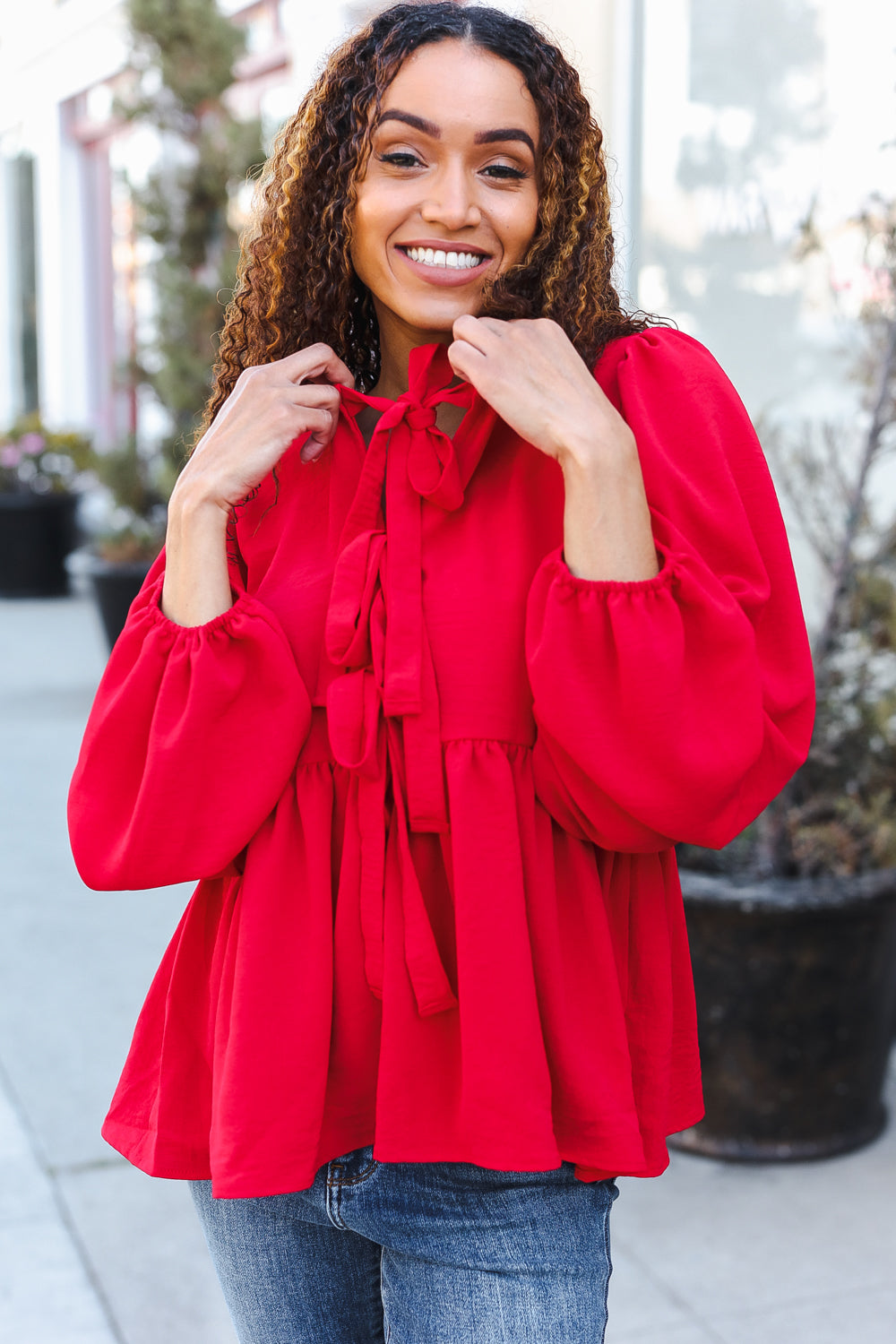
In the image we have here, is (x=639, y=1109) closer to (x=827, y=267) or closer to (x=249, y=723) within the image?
(x=249, y=723)

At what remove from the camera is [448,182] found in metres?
1.48

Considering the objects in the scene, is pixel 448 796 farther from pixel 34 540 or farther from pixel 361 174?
pixel 34 540

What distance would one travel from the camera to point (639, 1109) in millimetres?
1451

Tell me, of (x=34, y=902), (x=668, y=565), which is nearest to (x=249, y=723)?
(x=668, y=565)

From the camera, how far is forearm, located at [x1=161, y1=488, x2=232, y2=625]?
1.43 m

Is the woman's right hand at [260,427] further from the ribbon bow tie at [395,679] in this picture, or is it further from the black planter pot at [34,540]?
the black planter pot at [34,540]

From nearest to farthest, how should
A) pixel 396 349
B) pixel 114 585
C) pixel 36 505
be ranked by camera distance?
1. pixel 396 349
2. pixel 114 585
3. pixel 36 505

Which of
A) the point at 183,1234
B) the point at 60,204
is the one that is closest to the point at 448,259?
the point at 183,1234

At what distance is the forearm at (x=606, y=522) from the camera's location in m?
1.29

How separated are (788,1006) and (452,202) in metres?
2.14

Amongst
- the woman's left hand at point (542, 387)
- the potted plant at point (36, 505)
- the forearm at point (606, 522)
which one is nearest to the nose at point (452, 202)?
the woman's left hand at point (542, 387)

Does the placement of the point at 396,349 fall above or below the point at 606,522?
above

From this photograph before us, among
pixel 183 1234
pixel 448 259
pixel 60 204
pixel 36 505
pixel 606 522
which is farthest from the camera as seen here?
pixel 60 204

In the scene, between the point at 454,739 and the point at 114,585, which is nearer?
the point at 454,739
